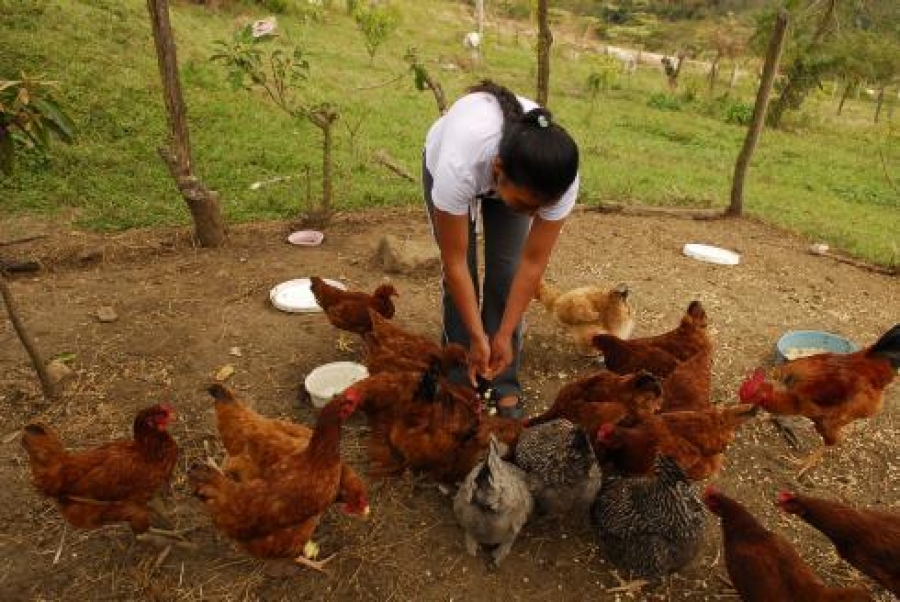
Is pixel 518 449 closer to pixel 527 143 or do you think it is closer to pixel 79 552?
pixel 527 143

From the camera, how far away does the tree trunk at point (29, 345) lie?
299 centimetres

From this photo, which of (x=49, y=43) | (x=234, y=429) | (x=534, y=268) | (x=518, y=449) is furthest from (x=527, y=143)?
(x=49, y=43)

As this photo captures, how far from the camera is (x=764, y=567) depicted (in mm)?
2279

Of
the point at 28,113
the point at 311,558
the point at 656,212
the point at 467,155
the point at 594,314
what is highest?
the point at 28,113

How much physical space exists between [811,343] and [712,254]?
170 cm

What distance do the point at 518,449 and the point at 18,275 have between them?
4.10m

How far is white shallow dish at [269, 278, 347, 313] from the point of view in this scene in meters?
4.29

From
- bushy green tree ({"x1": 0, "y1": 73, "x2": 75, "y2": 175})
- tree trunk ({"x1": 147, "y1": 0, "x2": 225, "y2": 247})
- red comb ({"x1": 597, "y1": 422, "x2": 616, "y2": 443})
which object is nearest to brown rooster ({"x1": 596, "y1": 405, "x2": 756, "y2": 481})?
red comb ({"x1": 597, "y1": 422, "x2": 616, "y2": 443})

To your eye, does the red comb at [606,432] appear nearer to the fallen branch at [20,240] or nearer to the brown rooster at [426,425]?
the brown rooster at [426,425]

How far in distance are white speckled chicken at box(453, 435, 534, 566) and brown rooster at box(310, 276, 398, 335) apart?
1369mm

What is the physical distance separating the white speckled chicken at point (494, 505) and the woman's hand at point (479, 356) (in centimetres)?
44

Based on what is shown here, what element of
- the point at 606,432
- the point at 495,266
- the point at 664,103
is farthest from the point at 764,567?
the point at 664,103

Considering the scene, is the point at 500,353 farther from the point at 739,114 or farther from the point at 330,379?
the point at 739,114

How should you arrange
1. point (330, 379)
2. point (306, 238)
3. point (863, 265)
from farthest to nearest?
point (863, 265)
point (306, 238)
point (330, 379)
